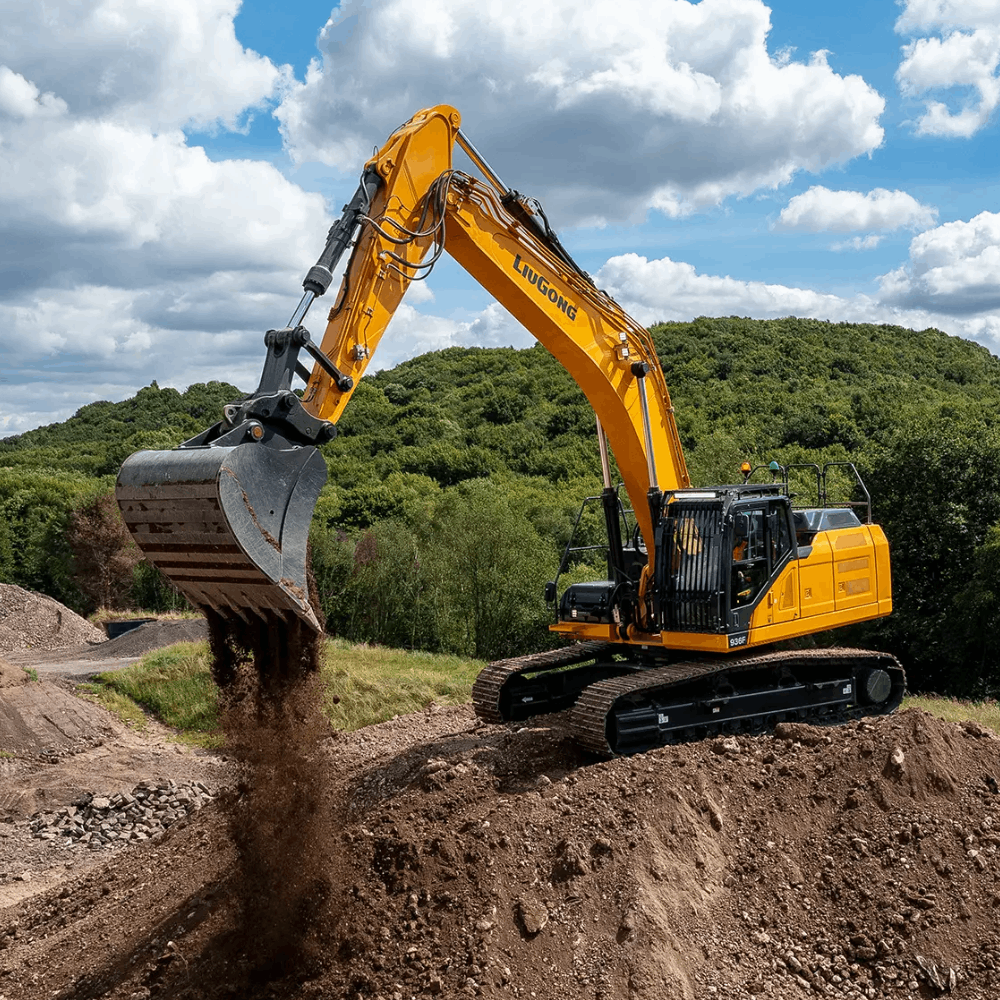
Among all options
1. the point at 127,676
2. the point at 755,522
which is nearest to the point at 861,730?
the point at 755,522

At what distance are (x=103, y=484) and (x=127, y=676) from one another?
2685 centimetres

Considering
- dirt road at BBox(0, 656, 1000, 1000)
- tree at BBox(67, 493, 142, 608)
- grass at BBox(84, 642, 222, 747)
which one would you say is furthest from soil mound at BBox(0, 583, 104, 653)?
dirt road at BBox(0, 656, 1000, 1000)

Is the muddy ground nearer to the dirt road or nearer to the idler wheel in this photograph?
the dirt road

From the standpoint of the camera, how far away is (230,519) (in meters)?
5.80

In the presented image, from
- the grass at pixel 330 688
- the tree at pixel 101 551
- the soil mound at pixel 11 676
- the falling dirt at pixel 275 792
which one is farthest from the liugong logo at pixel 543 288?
the tree at pixel 101 551

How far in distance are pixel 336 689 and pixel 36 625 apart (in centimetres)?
1612

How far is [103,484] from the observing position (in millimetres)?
45500

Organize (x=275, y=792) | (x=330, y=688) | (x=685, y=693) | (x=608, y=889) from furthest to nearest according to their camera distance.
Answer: (x=330, y=688)
(x=685, y=693)
(x=275, y=792)
(x=608, y=889)

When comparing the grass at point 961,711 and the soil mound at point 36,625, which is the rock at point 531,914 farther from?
the soil mound at point 36,625

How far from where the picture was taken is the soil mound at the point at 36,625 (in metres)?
29.5

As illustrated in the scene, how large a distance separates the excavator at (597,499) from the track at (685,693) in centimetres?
2

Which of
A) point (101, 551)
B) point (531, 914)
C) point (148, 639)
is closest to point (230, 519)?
point (531, 914)

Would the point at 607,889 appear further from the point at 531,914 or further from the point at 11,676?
the point at 11,676

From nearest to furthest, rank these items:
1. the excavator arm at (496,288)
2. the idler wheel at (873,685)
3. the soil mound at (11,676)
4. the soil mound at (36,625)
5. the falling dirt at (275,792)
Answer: the falling dirt at (275,792) < the excavator arm at (496,288) < the idler wheel at (873,685) < the soil mound at (11,676) < the soil mound at (36,625)
